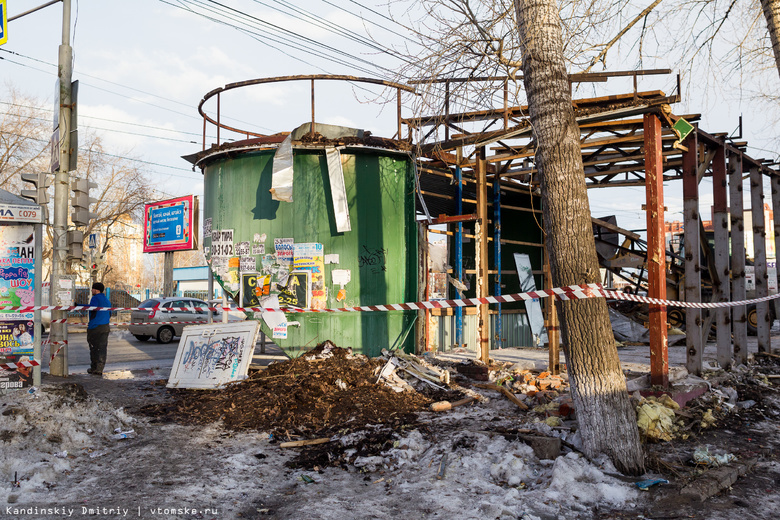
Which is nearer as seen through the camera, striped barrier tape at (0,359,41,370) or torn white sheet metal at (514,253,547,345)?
striped barrier tape at (0,359,41,370)

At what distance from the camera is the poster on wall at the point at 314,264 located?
10750mm

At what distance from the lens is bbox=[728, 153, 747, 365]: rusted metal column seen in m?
10.9

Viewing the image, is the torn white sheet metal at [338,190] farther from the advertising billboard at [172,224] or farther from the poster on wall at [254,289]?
the advertising billboard at [172,224]

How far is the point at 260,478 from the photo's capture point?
5.24m

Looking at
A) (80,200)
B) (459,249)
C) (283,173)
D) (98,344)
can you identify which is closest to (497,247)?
(459,249)

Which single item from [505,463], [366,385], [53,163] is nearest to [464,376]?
[366,385]

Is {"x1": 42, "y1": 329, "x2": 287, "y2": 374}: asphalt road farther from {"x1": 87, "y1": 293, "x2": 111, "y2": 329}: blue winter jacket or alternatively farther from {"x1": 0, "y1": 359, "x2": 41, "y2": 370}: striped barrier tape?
{"x1": 0, "y1": 359, "x2": 41, "y2": 370}: striped barrier tape

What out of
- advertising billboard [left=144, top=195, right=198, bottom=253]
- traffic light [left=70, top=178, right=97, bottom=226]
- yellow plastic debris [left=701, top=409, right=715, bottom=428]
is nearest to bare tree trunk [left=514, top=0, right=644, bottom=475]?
yellow plastic debris [left=701, top=409, right=715, bottom=428]

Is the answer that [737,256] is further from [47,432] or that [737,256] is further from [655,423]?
[47,432]

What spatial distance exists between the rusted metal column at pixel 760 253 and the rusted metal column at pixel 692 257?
3.90 m

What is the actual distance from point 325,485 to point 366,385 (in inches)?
125

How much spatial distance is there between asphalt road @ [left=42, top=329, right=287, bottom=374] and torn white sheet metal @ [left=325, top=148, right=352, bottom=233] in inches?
163

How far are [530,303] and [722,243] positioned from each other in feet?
19.7

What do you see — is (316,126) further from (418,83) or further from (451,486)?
(451,486)
